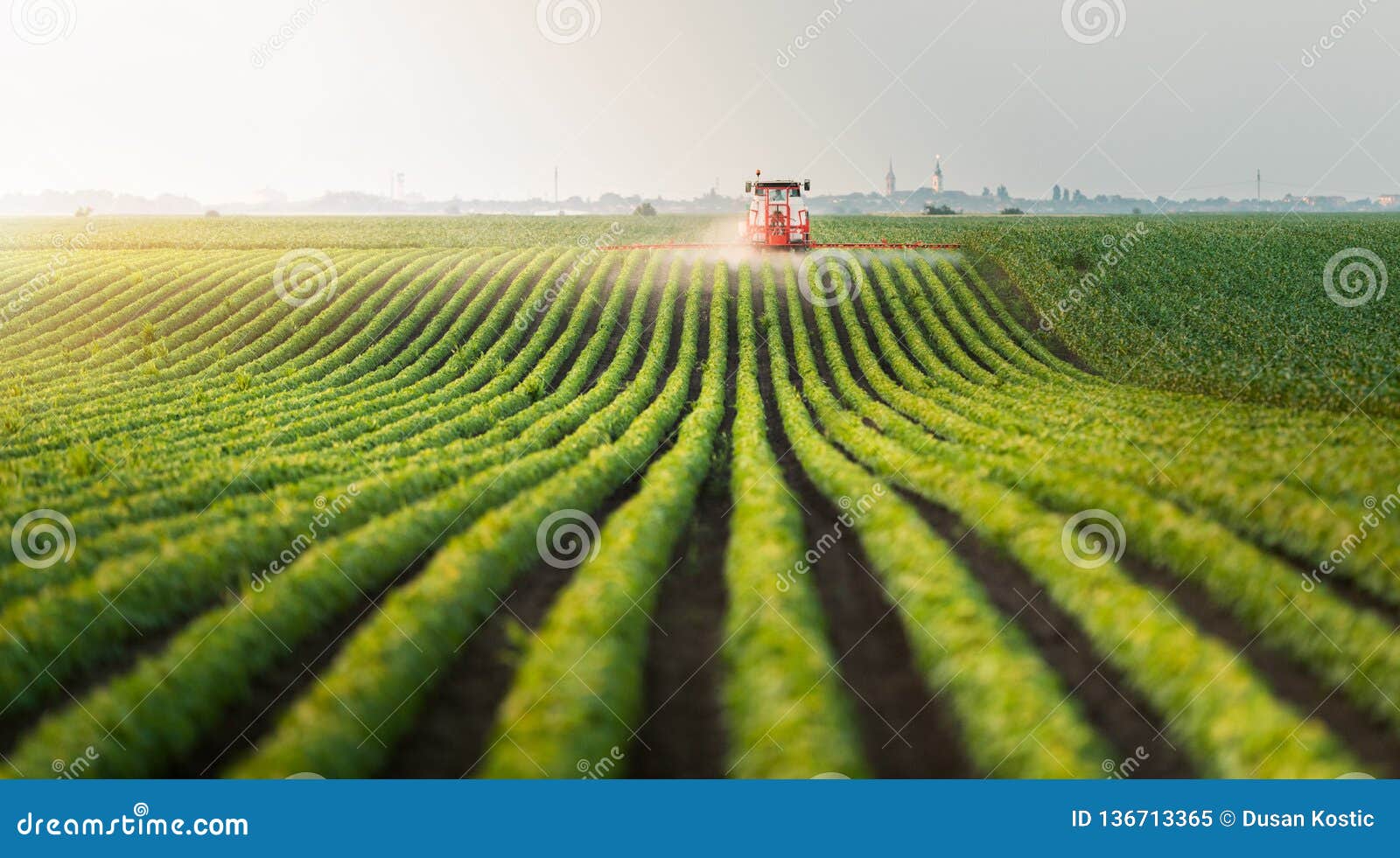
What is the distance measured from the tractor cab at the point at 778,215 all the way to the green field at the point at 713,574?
59.2 feet

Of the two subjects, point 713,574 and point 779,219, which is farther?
point 779,219

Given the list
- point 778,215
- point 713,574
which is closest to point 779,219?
point 778,215

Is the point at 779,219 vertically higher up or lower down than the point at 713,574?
higher up

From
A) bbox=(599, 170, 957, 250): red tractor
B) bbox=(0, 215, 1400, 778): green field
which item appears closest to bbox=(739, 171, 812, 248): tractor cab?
bbox=(599, 170, 957, 250): red tractor

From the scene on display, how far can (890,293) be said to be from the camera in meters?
38.8

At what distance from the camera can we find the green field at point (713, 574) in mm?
7191

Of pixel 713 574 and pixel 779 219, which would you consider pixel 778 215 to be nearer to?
pixel 779 219

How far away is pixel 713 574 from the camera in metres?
11.4

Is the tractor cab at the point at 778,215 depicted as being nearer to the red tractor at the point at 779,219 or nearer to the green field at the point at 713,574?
the red tractor at the point at 779,219

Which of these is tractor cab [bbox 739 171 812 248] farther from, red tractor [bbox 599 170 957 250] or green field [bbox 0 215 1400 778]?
green field [bbox 0 215 1400 778]

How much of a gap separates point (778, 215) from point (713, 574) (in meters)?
34.8

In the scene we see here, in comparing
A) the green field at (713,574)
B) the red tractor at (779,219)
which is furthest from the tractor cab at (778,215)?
the green field at (713,574)

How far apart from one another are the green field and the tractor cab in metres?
18.0

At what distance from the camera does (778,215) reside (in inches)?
1709
